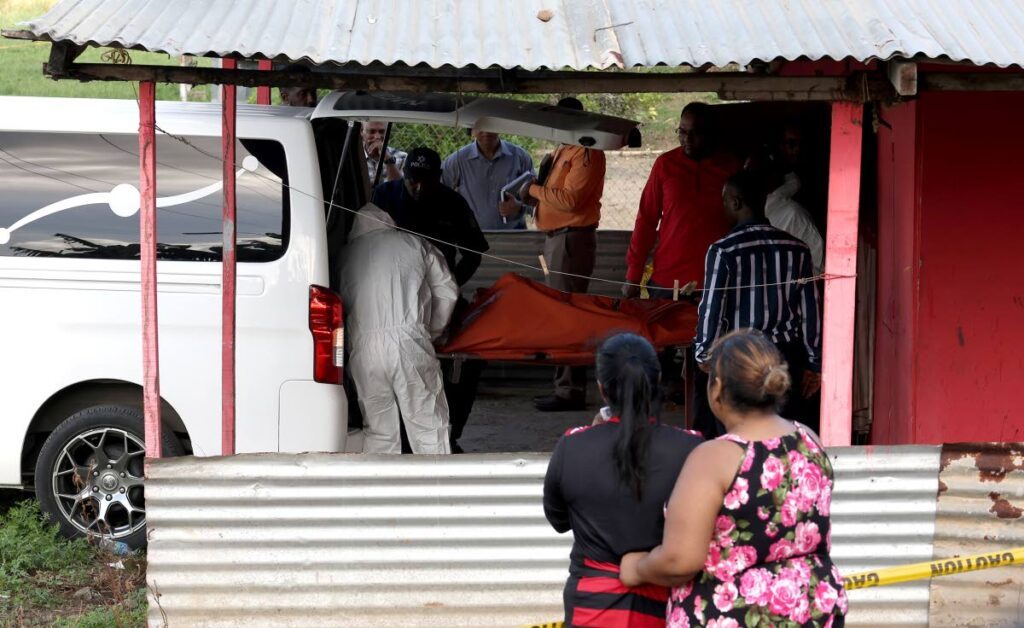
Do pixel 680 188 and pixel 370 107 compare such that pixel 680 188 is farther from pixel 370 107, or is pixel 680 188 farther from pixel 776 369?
pixel 776 369

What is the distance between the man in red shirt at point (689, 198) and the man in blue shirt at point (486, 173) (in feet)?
9.08

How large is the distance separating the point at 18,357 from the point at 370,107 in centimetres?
199

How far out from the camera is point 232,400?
17.7ft

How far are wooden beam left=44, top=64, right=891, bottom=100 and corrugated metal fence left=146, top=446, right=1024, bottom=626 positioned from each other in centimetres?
142

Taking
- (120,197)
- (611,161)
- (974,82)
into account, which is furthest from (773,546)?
(611,161)

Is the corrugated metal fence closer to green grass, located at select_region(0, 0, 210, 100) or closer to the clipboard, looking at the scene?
the clipboard

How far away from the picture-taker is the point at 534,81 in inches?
187

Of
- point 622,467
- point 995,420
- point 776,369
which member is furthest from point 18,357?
point 995,420

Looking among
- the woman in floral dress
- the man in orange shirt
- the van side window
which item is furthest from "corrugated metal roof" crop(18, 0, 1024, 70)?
the man in orange shirt

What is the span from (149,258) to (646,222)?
3.74 meters

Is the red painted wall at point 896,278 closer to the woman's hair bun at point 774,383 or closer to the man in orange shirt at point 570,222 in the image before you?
the man in orange shirt at point 570,222

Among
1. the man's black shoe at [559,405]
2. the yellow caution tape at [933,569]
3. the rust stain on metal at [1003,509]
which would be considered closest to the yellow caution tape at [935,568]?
the yellow caution tape at [933,569]

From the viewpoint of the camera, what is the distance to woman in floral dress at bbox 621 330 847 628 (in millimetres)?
3049

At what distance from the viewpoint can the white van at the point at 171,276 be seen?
218 inches
